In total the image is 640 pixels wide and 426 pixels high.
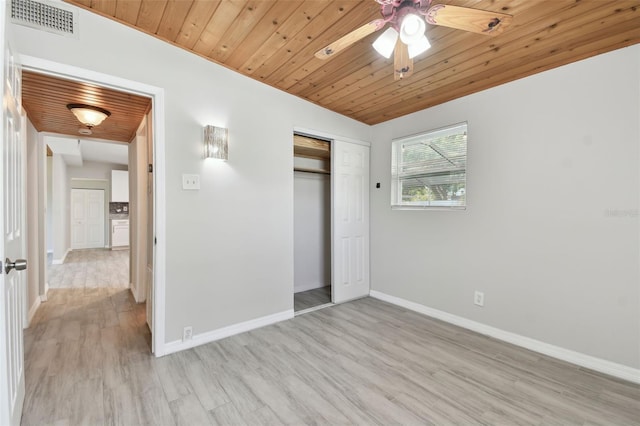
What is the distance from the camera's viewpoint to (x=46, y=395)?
1.91 m

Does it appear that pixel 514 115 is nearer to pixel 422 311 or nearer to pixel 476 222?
pixel 476 222

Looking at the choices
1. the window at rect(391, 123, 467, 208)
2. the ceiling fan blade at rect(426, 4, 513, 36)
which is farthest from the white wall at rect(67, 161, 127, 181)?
the ceiling fan blade at rect(426, 4, 513, 36)

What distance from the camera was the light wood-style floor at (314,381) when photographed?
5.74ft

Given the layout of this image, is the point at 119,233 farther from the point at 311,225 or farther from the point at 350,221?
the point at 350,221

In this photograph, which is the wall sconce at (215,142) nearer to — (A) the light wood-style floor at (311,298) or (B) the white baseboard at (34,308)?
(A) the light wood-style floor at (311,298)

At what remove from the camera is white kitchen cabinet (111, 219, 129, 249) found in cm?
857

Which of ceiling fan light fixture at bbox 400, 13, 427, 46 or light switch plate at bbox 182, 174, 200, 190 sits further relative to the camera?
light switch plate at bbox 182, 174, 200, 190

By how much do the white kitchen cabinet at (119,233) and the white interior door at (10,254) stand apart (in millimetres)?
8084

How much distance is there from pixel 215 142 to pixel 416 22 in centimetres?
186

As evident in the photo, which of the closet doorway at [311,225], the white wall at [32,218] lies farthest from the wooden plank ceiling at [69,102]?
the closet doorway at [311,225]

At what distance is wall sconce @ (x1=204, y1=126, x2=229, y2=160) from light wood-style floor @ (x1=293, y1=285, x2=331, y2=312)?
2010 millimetres

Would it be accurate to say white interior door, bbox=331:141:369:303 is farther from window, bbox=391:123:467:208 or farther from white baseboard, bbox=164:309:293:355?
white baseboard, bbox=164:309:293:355

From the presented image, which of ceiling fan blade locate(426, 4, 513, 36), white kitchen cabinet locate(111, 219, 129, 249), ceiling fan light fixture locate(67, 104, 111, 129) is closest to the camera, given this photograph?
ceiling fan blade locate(426, 4, 513, 36)

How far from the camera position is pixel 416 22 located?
1.51 metres
